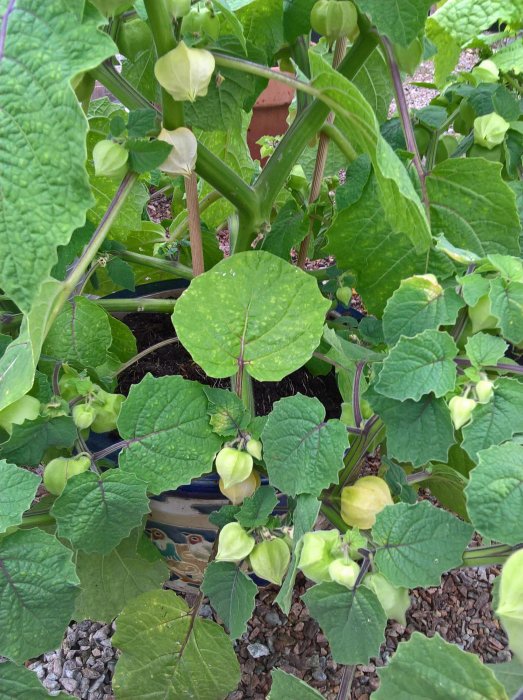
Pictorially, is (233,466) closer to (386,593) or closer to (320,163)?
(386,593)

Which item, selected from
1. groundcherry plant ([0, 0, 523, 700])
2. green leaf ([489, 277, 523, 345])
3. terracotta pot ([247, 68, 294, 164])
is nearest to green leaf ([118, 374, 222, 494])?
groundcherry plant ([0, 0, 523, 700])

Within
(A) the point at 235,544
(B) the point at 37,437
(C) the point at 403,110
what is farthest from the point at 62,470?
(C) the point at 403,110

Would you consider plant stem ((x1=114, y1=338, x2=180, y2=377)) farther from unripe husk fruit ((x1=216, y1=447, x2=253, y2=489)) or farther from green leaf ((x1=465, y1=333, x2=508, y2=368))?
green leaf ((x1=465, y1=333, x2=508, y2=368))

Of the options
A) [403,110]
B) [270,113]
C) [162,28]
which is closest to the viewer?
[162,28]

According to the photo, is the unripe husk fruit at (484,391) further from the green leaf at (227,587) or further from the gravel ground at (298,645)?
the gravel ground at (298,645)

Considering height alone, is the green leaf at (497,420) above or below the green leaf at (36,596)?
above

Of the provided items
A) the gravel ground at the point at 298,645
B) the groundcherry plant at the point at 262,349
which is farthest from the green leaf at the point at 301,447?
the gravel ground at the point at 298,645

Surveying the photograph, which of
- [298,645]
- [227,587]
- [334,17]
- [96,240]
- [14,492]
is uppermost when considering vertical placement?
[334,17]
